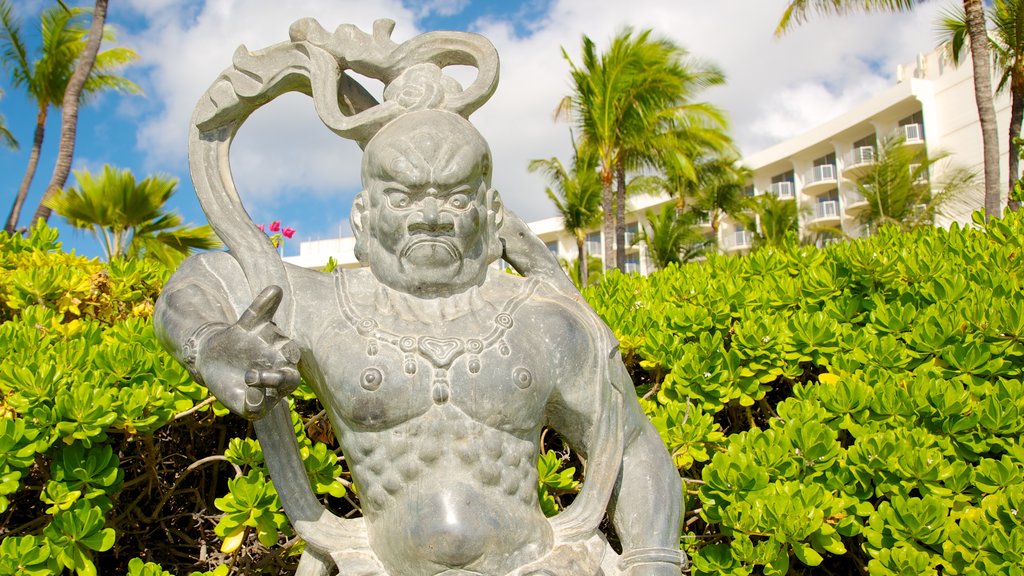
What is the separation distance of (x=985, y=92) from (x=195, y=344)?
11.6m

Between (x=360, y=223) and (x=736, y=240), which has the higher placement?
(x=736, y=240)

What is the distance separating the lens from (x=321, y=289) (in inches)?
86.9

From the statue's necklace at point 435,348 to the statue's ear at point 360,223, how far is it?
19cm

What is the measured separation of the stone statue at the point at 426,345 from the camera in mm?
2037

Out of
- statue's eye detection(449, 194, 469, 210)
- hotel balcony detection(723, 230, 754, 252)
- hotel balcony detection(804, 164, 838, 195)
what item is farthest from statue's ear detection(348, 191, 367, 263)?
hotel balcony detection(723, 230, 754, 252)

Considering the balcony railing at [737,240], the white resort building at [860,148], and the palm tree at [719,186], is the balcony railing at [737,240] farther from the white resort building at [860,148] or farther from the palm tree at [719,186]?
the palm tree at [719,186]

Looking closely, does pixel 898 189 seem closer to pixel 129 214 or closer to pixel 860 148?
pixel 860 148

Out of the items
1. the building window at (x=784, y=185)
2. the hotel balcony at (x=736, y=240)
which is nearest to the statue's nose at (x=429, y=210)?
the building window at (x=784, y=185)

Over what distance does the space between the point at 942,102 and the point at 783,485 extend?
1057 inches

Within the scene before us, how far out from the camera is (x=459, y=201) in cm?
217

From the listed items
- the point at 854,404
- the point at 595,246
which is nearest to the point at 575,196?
the point at 595,246

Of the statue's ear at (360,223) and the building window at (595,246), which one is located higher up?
the building window at (595,246)

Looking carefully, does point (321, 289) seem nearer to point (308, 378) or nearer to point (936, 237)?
point (308, 378)

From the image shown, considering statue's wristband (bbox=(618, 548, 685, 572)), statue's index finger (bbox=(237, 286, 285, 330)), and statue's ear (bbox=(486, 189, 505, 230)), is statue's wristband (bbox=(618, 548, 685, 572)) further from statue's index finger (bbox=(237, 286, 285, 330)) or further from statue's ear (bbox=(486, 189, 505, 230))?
statue's index finger (bbox=(237, 286, 285, 330))
